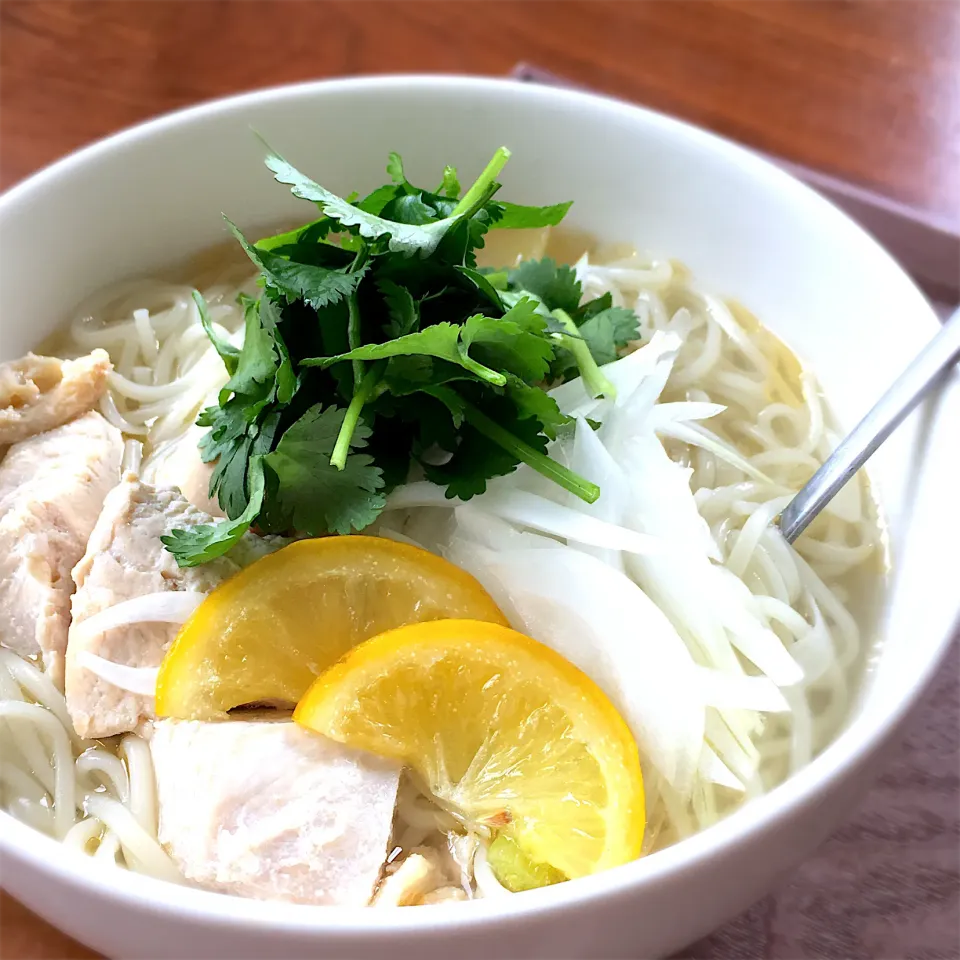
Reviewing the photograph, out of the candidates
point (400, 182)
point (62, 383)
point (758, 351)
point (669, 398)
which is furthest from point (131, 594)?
point (758, 351)

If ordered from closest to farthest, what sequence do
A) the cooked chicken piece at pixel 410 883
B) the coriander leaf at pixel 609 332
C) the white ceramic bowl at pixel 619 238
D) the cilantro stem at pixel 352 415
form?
1. the white ceramic bowl at pixel 619 238
2. the cooked chicken piece at pixel 410 883
3. the cilantro stem at pixel 352 415
4. the coriander leaf at pixel 609 332

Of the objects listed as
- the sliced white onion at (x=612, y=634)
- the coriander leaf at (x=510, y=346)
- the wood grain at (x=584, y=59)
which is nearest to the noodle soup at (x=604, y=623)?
the sliced white onion at (x=612, y=634)

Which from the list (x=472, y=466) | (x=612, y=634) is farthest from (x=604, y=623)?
(x=472, y=466)

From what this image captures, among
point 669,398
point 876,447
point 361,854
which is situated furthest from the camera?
point 669,398

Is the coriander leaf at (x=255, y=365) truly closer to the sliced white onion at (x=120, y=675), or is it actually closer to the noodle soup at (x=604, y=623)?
the noodle soup at (x=604, y=623)

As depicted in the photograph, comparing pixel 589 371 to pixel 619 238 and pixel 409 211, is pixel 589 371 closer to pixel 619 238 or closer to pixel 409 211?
pixel 409 211

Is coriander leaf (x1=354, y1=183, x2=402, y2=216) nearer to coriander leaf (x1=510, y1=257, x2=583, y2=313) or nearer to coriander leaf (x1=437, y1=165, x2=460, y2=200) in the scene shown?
coriander leaf (x1=437, y1=165, x2=460, y2=200)

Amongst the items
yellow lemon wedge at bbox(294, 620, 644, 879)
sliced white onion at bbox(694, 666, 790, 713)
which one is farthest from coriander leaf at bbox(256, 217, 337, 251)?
sliced white onion at bbox(694, 666, 790, 713)

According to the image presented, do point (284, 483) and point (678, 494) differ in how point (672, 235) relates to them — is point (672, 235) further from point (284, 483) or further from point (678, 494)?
point (284, 483)
